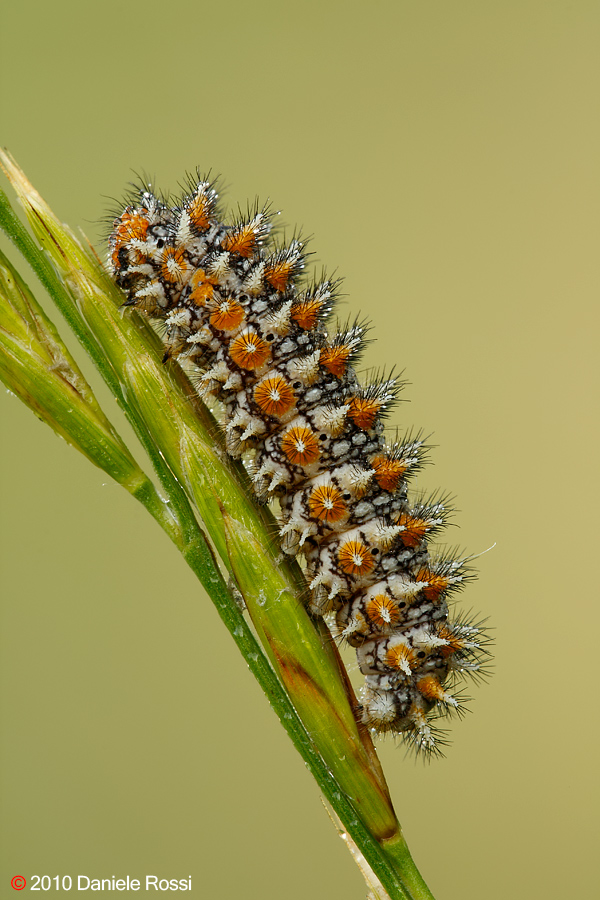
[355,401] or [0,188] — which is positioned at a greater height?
[0,188]

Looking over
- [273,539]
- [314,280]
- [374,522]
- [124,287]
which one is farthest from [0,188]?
[374,522]

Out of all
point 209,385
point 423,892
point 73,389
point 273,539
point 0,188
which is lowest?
point 423,892

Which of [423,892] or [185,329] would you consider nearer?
[423,892]

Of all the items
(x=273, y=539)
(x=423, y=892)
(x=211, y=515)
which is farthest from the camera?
(x=273, y=539)

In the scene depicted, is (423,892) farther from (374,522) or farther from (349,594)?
(374,522)

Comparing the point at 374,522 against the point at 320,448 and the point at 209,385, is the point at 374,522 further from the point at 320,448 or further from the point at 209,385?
the point at 209,385

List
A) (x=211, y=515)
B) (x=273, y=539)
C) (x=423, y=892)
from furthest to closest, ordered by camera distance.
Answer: (x=273, y=539)
(x=211, y=515)
(x=423, y=892)

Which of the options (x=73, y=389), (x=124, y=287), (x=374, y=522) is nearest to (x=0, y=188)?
(x=73, y=389)
